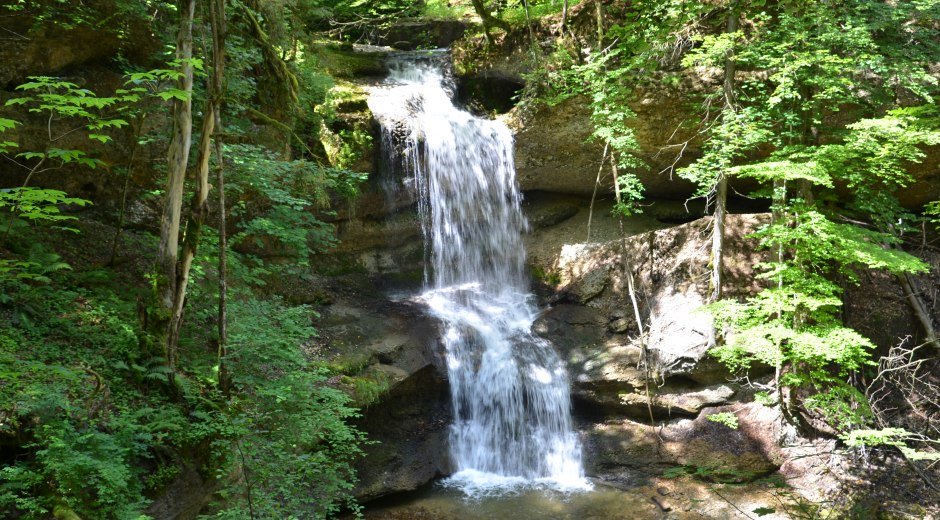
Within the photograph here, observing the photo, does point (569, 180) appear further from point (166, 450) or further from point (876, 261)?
point (166, 450)

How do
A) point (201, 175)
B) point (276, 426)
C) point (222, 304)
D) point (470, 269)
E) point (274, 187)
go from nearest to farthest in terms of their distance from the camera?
point (276, 426) → point (222, 304) → point (201, 175) → point (274, 187) → point (470, 269)

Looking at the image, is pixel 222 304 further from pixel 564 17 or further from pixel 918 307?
pixel 918 307

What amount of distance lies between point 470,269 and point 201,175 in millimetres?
6783

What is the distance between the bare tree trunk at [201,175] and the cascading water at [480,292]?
183 inches

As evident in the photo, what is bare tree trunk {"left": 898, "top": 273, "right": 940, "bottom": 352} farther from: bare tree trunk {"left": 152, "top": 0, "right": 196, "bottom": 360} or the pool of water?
bare tree trunk {"left": 152, "top": 0, "right": 196, "bottom": 360}

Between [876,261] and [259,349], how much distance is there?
709 centimetres

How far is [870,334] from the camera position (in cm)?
925

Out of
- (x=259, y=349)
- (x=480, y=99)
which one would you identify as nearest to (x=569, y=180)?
(x=480, y=99)

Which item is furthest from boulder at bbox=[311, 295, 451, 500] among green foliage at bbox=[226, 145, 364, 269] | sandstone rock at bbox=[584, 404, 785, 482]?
sandstone rock at bbox=[584, 404, 785, 482]

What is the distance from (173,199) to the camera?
18.2 feet

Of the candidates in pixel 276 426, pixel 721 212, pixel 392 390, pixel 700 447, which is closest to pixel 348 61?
pixel 392 390

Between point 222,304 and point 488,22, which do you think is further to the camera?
point 488,22

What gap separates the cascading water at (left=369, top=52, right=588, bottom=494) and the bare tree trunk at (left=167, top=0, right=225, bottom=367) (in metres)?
4.65

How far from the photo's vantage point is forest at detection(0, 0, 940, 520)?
524cm
